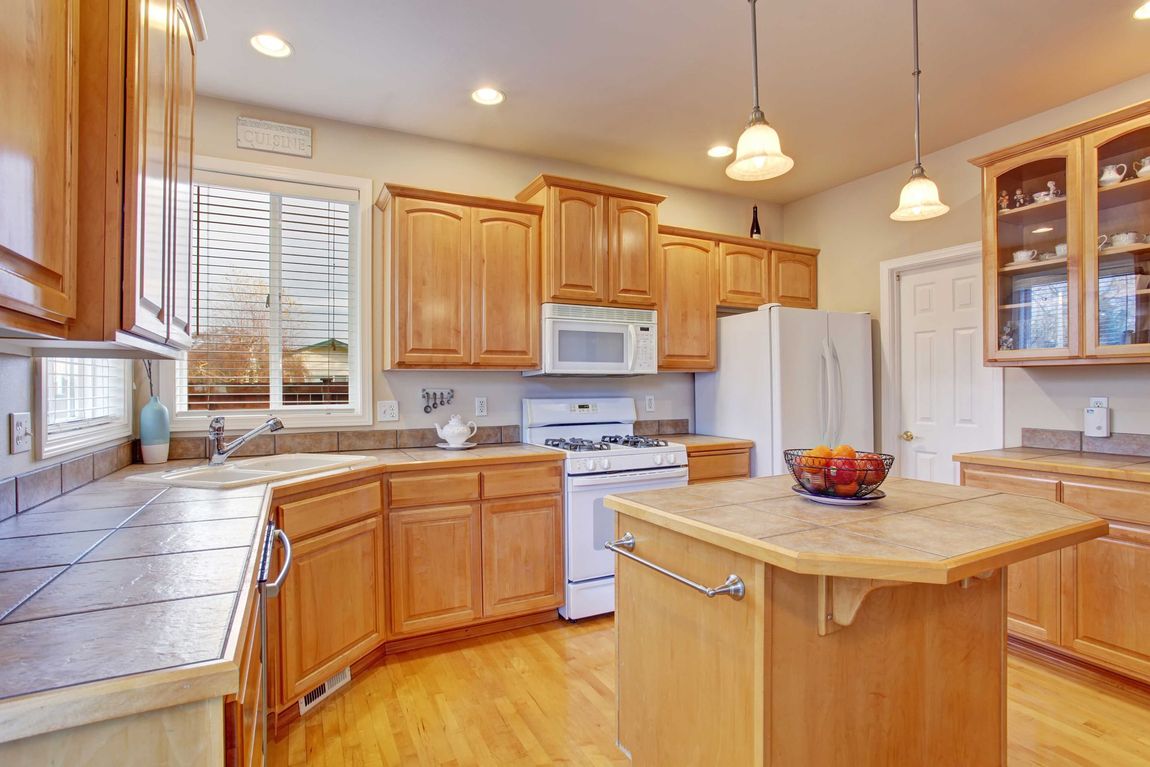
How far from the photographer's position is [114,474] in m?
2.24

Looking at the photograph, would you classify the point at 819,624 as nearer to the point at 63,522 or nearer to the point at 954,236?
the point at 63,522

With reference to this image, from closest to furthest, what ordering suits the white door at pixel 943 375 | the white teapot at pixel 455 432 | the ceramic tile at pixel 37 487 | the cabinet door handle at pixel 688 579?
the cabinet door handle at pixel 688 579 → the ceramic tile at pixel 37 487 → the white teapot at pixel 455 432 → the white door at pixel 943 375

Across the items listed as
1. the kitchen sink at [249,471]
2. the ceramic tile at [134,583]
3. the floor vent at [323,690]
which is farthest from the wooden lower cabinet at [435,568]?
the ceramic tile at [134,583]

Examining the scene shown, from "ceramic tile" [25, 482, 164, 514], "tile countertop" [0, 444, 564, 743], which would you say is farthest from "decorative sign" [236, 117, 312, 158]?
"tile countertop" [0, 444, 564, 743]

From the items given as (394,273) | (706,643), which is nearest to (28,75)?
(706,643)

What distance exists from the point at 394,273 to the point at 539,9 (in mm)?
1397

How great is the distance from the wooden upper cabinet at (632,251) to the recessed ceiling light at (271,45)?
68.8 inches

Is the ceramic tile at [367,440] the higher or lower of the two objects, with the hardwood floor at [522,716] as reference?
higher

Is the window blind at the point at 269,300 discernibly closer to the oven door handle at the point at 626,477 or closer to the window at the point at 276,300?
the window at the point at 276,300

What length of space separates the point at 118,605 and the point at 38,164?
0.66 m

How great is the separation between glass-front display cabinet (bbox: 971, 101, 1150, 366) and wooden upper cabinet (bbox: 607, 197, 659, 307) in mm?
1716

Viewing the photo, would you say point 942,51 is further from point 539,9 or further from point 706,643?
point 706,643

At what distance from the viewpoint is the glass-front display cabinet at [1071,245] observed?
2.54 m

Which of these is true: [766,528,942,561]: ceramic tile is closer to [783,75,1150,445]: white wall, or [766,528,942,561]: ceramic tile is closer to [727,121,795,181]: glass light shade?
[727,121,795,181]: glass light shade
